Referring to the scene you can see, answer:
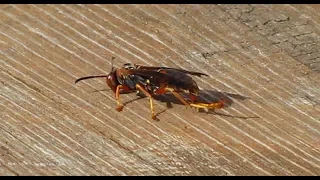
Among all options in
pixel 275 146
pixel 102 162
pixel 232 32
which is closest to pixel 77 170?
pixel 102 162

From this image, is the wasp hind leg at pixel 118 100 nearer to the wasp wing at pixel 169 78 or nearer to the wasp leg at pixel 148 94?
the wasp leg at pixel 148 94

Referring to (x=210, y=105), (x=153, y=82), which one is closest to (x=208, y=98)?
(x=210, y=105)

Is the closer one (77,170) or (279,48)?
(77,170)

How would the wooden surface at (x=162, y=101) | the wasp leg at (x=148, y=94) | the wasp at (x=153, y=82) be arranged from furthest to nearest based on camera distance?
the wasp at (x=153, y=82) < the wasp leg at (x=148, y=94) < the wooden surface at (x=162, y=101)

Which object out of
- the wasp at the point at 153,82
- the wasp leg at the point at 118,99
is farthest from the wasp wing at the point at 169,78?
the wasp leg at the point at 118,99

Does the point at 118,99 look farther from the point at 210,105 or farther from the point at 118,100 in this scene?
the point at 210,105
